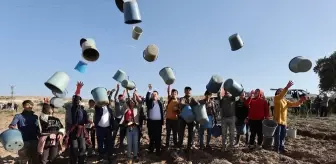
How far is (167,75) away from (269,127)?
2523 millimetres

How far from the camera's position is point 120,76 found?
7867 mm

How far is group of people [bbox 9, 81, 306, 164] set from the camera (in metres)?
6.10

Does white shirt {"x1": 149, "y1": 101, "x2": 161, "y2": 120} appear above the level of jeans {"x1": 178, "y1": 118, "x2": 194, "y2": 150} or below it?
above

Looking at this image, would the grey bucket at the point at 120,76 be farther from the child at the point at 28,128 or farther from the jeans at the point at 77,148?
the child at the point at 28,128

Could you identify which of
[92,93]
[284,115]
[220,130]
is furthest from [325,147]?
[92,93]

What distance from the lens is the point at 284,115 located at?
7.63 meters

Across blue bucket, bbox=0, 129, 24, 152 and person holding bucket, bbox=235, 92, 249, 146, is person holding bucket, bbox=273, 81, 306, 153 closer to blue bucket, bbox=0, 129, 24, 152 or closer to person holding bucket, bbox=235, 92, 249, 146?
person holding bucket, bbox=235, 92, 249, 146

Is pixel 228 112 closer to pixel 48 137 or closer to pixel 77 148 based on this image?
pixel 77 148

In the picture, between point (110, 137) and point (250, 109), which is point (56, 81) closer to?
point (110, 137)

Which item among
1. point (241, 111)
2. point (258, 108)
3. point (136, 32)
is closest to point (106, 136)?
point (136, 32)

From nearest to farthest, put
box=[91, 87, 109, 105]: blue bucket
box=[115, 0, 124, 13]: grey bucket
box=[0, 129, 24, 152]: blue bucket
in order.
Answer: box=[0, 129, 24, 152]: blue bucket → box=[91, 87, 109, 105]: blue bucket → box=[115, 0, 124, 13]: grey bucket

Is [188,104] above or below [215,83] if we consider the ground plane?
below

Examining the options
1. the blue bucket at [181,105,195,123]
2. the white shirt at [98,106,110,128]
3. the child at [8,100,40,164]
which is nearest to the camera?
the child at [8,100,40,164]

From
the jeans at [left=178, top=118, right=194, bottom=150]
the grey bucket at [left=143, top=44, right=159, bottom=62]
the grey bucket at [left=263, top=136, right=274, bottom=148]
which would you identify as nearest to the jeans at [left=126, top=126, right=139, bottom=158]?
the jeans at [left=178, top=118, right=194, bottom=150]
